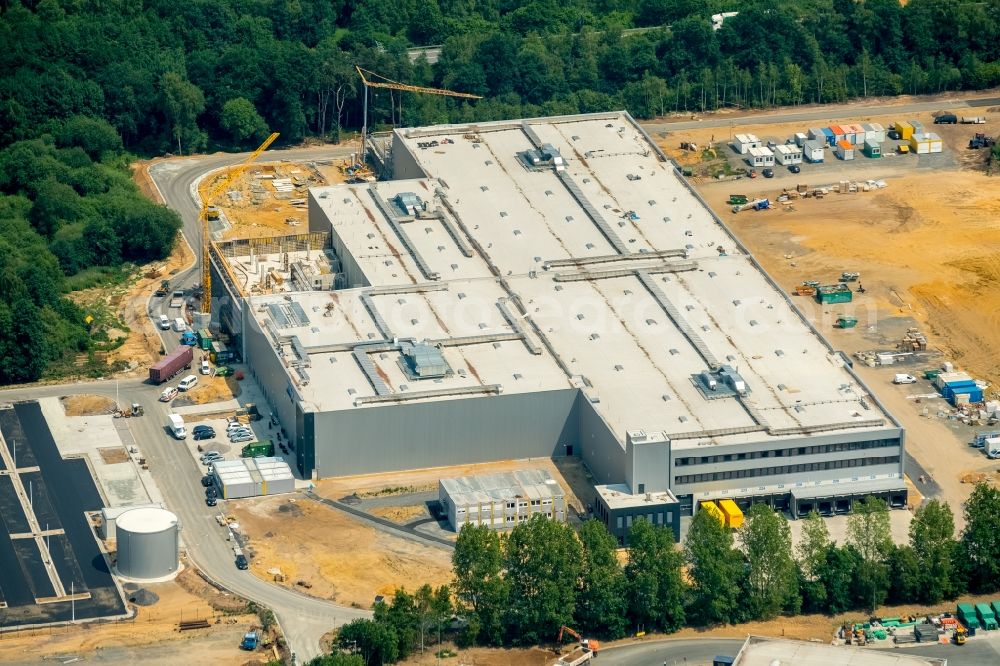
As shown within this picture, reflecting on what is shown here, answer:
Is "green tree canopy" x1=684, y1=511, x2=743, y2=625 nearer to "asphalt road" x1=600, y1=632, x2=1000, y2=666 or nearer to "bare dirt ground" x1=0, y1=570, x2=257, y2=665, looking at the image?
"asphalt road" x1=600, y1=632, x2=1000, y2=666

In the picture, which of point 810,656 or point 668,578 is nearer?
point 810,656

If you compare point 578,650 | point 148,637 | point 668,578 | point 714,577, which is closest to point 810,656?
point 714,577

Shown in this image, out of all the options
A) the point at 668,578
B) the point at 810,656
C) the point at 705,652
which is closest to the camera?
the point at 810,656

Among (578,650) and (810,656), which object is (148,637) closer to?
(578,650)

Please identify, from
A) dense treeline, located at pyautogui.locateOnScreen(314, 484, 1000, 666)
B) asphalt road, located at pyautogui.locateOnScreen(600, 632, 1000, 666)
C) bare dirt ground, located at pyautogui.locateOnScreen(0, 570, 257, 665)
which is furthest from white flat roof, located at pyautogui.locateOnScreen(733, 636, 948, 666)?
bare dirt ground, located at pyautogui.locateOnScreen(0, 570, 257, 665)

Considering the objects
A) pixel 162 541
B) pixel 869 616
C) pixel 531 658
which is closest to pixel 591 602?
pixel 531 658

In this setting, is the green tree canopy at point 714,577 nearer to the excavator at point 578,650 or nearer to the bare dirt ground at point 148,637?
the excavator at point 578,650
